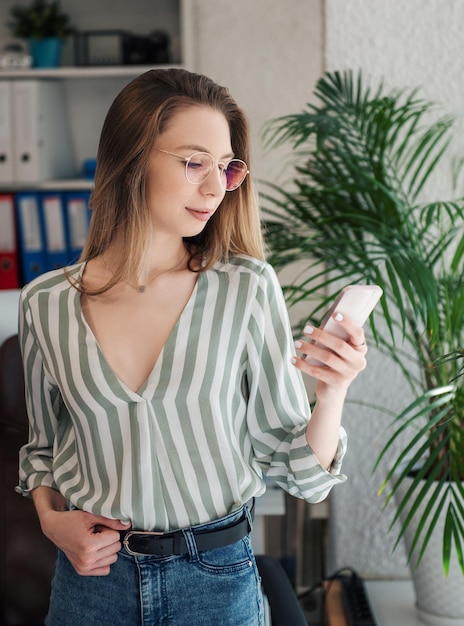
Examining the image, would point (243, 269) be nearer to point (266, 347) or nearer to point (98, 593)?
point (266, 347)

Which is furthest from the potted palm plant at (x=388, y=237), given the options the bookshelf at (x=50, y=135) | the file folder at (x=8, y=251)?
the file folder at (x=8, y=251)

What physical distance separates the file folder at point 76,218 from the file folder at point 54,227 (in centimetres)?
2

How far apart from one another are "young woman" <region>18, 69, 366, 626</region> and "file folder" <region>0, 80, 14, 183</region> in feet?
6.82

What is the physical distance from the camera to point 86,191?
3195mm

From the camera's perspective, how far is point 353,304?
38.1 inches

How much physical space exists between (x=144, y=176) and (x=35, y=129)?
2.14 metres

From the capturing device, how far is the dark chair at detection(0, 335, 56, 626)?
66.6 inches

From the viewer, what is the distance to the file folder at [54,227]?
3164 millimetres

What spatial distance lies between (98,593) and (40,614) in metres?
0.69

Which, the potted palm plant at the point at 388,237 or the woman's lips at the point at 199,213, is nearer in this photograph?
the woman's lips at the point at 199,213

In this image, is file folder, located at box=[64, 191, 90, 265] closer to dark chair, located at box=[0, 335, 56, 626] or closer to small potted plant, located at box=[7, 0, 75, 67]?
small potted plant, located at box=[7, 0, 75, 67]

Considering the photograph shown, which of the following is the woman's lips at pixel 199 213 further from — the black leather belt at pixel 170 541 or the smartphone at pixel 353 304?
the black leather belt at pixel 170 541

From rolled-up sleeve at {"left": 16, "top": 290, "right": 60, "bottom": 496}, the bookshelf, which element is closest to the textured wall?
the bookshelf

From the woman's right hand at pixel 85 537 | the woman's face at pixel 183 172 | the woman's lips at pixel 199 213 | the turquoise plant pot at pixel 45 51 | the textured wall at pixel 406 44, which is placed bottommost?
the woman's right hand at pixel 85 537
